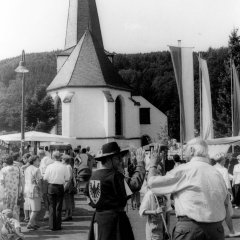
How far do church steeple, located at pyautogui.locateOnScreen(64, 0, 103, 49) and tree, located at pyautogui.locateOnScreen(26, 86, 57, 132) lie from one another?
27.1 ft

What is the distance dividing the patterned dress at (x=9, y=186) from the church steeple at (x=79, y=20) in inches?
1619

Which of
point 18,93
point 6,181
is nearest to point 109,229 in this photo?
point 6,181

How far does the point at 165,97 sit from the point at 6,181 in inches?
2437

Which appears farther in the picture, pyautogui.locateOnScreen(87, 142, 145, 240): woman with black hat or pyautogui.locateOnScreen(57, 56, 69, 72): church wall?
Result: pyautogui.locateOnScreen(57, 56, 69, 72): church wall

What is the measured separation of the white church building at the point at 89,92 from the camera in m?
44.9

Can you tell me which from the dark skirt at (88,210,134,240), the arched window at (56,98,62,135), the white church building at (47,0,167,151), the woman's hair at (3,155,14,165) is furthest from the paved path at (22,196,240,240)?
the arched window at (56,98,62,135)

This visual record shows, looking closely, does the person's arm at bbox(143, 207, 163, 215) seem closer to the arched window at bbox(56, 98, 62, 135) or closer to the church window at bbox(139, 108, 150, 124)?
the arched window at bbox(56, 98, 62, 135)

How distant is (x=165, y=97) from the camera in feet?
233

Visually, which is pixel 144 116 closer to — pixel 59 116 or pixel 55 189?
pixel 59 116

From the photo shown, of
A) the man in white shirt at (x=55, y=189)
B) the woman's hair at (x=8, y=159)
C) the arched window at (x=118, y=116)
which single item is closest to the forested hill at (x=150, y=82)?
the arched window at (x=118, y=116)

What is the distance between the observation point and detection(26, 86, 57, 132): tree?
43500 millimetres

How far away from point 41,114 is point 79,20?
38.2 feet

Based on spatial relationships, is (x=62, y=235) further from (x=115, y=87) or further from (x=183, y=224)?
(x=115, y=87)

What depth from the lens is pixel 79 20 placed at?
50.4 meters
